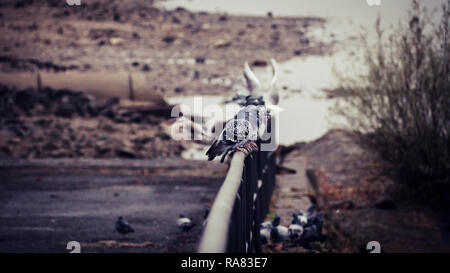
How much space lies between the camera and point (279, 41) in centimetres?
2602

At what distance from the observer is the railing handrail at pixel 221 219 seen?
2691mm

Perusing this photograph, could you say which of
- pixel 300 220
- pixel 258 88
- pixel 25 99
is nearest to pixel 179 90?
pixel 25 99

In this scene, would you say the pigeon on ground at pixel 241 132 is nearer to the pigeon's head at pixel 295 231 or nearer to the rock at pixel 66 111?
the pigeon's head at pixel 295 231

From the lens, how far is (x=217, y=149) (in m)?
4.61

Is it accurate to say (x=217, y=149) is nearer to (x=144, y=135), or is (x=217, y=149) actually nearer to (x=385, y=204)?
(x=385, y=204)

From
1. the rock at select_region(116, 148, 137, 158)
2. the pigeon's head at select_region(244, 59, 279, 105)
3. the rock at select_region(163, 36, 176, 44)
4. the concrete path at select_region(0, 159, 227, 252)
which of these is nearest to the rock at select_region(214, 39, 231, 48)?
the rock at select_region(163, 36, 176, 44)

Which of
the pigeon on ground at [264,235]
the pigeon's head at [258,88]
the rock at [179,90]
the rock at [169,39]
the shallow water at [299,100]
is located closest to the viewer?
the pigeon's head at [258,88]

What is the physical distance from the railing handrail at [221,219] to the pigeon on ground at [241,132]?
22.1 inches

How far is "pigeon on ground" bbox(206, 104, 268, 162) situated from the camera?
464 centimetres

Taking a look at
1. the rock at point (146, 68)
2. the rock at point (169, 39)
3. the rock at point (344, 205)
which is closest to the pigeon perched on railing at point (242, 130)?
the rock at point (344, 205)

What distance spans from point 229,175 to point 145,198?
6.24 m

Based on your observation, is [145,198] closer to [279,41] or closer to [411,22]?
[411,22]

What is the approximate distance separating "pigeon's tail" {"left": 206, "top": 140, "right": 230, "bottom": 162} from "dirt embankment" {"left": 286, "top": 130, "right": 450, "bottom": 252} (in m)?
3.05
